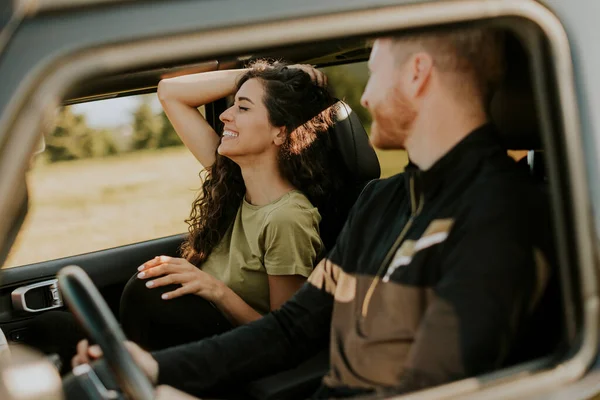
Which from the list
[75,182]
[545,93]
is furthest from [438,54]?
[75,182]

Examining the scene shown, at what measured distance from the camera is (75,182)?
1074 cm

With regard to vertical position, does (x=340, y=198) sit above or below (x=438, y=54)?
below

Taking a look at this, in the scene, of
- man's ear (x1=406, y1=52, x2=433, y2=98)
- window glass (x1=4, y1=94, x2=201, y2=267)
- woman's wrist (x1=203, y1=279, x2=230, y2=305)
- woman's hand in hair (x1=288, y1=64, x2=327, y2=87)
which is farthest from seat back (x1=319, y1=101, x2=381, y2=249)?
window glass (x1=4, y1=94, x2=201, y2=267)

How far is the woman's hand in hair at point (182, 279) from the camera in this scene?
97.3 inches

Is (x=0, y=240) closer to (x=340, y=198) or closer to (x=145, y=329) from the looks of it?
(x=145, y=329)

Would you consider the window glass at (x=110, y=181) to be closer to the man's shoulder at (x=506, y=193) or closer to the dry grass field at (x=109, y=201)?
the dry grass field at (x=109, y=201)

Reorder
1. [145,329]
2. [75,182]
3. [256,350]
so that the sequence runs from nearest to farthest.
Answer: [256,350] → [145,329] → [75,182]

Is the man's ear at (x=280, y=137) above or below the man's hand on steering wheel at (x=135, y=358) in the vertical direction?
above

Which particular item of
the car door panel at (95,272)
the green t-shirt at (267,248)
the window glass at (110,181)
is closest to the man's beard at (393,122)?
the green t-shirt at (267,248)

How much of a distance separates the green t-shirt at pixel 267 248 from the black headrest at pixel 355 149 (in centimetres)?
18

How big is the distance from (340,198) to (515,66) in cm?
125

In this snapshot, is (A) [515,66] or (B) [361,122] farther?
(B) [361,122]

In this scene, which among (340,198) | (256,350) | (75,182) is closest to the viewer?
(256,350)

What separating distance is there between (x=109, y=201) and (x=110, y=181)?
4.15 feet
